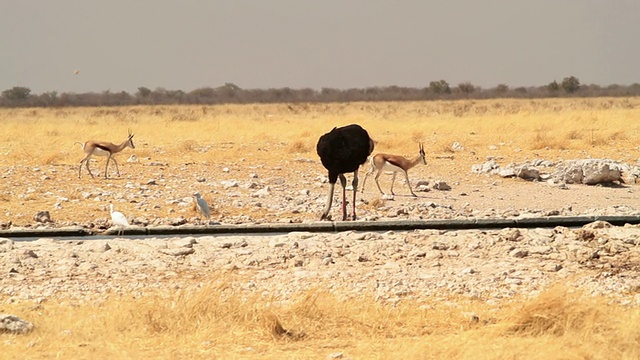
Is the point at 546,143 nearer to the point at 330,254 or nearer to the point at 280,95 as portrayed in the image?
the point at 330,254

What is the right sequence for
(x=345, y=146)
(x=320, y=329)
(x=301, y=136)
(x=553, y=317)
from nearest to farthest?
(x=553, y=317), (x=320, y=329), (x=345, y=146), (x=301, y=136)

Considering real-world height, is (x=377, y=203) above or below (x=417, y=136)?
below

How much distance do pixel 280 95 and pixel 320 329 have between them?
8235cm

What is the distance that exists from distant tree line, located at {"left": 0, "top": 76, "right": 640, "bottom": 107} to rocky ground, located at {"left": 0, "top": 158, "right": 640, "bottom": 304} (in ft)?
184

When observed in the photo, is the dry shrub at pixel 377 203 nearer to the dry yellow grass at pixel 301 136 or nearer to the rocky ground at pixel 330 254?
the rocky ground at pixel 330 254

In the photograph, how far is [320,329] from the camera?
676cm

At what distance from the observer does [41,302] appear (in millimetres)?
7602

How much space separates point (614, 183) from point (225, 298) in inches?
423

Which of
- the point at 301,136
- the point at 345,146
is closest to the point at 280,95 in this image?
the point at 301,136

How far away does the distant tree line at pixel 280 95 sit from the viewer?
7268cm

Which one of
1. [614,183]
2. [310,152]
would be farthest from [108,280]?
[310,152]

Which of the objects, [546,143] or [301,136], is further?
[301,136]

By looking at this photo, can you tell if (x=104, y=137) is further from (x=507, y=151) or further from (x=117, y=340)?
(x=117, y=340)

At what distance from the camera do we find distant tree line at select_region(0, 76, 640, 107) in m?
72.7
